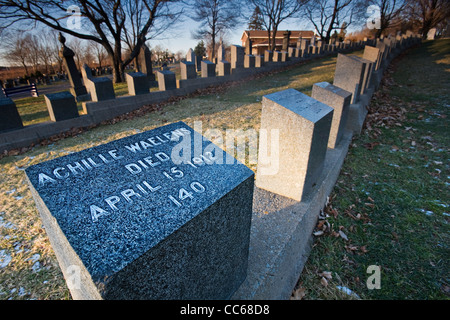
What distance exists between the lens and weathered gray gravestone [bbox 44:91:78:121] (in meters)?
6.14

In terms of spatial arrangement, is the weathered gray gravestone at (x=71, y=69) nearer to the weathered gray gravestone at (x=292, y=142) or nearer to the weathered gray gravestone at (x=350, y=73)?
the weathered gray gravestone at (x=350, y=73)

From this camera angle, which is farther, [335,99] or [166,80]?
[166,80]

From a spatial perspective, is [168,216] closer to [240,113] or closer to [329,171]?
[329,171]

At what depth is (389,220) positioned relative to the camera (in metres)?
3.15

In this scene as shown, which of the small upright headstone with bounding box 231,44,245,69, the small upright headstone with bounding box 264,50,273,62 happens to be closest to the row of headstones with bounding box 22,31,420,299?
the small upright headstone with bounding box 231,44,245,69

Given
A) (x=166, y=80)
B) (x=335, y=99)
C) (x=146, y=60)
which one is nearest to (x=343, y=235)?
(x=335, y=99)

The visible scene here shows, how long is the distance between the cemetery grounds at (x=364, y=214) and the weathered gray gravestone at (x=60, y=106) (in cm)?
72

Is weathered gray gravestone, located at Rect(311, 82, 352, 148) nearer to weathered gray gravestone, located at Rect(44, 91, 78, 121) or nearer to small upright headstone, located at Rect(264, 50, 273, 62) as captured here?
weathered gray gravestone, located at Rect(44, 91, 78, 121)

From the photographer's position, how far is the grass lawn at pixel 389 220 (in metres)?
2.39

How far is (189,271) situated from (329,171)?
116 inches

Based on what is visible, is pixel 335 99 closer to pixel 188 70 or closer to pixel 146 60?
pixel 188 70

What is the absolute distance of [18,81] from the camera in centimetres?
2588

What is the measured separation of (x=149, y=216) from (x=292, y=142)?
207 centimetres

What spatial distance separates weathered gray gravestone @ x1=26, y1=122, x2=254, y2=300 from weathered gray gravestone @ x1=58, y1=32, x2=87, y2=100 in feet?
41.3
